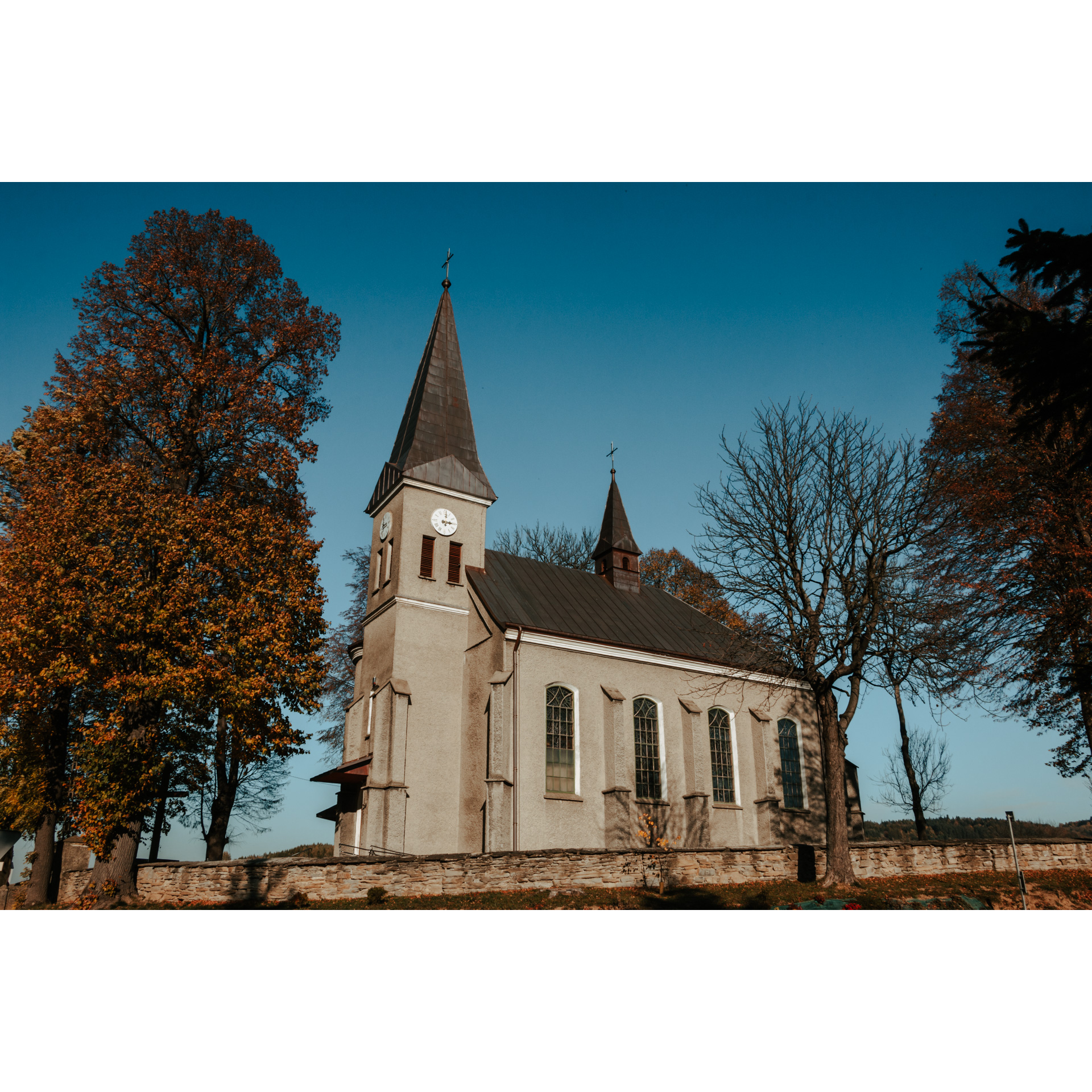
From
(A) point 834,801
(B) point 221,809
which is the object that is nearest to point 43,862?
(B) point 221,809

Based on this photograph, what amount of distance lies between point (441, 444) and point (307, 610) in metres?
10.3

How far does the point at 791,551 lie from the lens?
19.4 metres

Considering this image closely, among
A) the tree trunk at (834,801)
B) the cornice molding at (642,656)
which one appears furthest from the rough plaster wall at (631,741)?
the tree trunk at (834,801)

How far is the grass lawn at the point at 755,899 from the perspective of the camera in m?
14.8

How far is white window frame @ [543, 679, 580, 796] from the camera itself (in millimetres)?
22453

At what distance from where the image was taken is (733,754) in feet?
86.6

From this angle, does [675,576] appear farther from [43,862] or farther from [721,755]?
[43,862]

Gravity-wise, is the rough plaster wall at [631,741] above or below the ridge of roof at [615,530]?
below

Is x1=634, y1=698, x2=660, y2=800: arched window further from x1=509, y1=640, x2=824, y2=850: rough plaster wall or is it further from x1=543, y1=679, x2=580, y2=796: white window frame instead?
x1=543, y1=679, x2=580, y2=796: white window frame

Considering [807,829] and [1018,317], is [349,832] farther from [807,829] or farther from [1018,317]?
[1018,317]

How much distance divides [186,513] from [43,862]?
1061 cm

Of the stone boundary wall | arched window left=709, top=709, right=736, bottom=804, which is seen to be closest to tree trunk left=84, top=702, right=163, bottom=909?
the stone boundary wall

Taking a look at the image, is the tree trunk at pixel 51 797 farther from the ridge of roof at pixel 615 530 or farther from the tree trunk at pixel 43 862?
the ridge of roof at pixel 615 530

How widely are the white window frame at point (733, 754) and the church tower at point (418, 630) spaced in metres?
8.23
